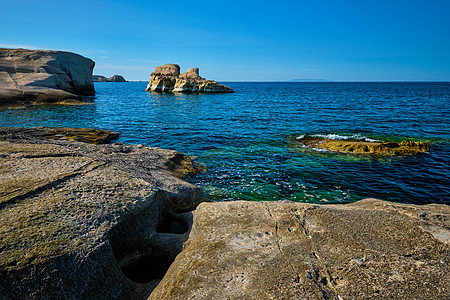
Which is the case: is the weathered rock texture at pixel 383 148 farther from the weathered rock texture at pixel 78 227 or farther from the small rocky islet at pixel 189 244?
the weathered rock texture at pixel 78 227

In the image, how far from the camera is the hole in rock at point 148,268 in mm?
4922

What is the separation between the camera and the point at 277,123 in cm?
2586

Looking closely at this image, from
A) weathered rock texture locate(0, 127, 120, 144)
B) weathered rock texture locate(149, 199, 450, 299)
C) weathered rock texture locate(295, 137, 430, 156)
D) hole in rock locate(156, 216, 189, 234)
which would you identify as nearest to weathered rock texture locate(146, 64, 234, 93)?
weathered rock texture locate(0, 127, 120, 144)

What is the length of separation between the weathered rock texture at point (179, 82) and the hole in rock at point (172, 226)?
7986 cm

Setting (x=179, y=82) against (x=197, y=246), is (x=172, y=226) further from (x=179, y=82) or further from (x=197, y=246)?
(x=179, y=82)

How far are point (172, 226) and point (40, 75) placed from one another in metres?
49.1

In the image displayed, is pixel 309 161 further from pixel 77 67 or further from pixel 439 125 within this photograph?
pixel 77 67

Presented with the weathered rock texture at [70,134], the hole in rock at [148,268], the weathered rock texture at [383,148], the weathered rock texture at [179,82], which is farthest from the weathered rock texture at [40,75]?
the weathered rock texture at [383,148]

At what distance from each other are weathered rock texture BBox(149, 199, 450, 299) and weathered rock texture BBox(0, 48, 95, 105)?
144ft

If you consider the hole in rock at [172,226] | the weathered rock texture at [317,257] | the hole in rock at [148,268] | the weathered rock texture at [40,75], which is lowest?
the hole in rock at [148,268]

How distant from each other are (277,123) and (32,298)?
80.9 ft

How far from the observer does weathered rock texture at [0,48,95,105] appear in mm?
36531

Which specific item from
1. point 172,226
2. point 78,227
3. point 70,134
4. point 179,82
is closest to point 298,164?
point 172,226

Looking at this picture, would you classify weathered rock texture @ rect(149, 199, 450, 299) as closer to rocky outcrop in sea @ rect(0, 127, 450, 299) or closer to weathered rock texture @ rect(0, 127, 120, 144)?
rocky outcrop in sea @ rect(0, 127, 450, 299)
